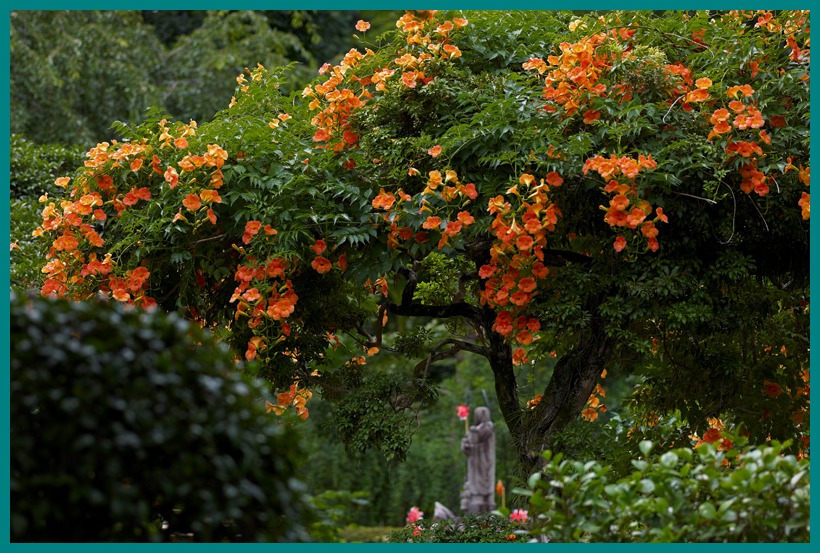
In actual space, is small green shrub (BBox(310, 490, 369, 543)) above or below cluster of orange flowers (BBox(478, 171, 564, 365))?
below

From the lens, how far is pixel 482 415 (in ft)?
31.1

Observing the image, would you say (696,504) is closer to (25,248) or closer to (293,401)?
(293,401)

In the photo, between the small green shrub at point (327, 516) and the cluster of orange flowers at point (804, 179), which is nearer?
the small green shrub at point (327, 516)

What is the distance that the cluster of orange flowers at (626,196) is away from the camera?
11.6ft

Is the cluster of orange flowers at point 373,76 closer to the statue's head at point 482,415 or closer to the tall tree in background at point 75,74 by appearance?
the statue's head at point 482,415

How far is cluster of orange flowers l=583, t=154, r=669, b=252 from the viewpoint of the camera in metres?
3.54

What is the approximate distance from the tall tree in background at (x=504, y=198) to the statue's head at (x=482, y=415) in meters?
4.80

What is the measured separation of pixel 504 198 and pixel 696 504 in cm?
148

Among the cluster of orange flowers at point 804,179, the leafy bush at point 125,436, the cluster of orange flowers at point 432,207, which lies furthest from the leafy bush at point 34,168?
the cluster of orange flowers at point 804,179

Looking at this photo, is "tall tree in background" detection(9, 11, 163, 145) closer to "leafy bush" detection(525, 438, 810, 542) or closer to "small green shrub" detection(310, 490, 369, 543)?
"small green shrub" detection(310, 490, 369, 543)

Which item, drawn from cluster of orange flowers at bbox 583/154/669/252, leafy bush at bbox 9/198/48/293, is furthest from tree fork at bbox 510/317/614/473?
leafy bush at bbox 9/198/48/293

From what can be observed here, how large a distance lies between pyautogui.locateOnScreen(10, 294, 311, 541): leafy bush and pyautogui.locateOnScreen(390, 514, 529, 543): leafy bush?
8.36ft

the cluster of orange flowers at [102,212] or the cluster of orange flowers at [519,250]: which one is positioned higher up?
the cluster of orange flowers at [102,212]

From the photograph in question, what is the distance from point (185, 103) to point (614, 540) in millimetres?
8832
